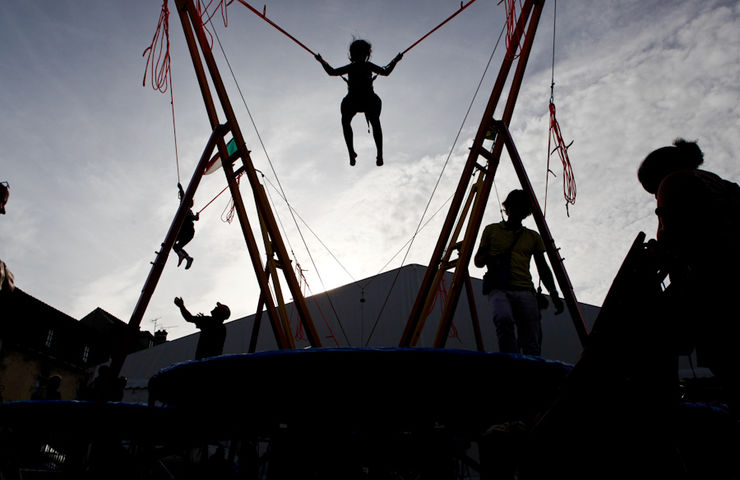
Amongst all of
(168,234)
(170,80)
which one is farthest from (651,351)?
(170,80)

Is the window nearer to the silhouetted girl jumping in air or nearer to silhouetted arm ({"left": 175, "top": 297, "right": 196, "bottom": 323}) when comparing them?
silhouetted arm ({"left": 175, "top": 297, "right": 196, "bottom": 323})

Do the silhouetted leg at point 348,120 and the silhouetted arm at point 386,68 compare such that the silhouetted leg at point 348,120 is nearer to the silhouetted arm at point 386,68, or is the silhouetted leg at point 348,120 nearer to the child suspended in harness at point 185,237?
the silhouetted arm at point 386,68

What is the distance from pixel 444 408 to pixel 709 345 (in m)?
1.37

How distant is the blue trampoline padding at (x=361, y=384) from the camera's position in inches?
77.1

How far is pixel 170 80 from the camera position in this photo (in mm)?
4832

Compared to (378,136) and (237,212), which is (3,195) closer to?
(237,212)

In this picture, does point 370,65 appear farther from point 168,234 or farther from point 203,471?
point 203,471

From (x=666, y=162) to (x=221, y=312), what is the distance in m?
5.25

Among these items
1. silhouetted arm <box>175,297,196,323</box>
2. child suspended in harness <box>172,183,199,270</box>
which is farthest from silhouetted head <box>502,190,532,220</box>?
silhouetted arm <box>175,297,196,323</box>

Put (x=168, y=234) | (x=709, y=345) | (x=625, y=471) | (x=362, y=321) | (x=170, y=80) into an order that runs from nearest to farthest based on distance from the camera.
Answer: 1. (x=625, y=471)
2. (x=709, y=345)
3. (x=168, y=234)
4. (x=170, y=80)
5. (x=362, y=321)

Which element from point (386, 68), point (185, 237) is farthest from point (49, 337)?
point (386, 68)

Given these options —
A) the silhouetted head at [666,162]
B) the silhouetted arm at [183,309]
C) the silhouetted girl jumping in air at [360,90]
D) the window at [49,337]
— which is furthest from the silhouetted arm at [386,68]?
the window at [49,337]

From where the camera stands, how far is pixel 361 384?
2.09 m

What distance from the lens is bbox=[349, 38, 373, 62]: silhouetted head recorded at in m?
4.95
